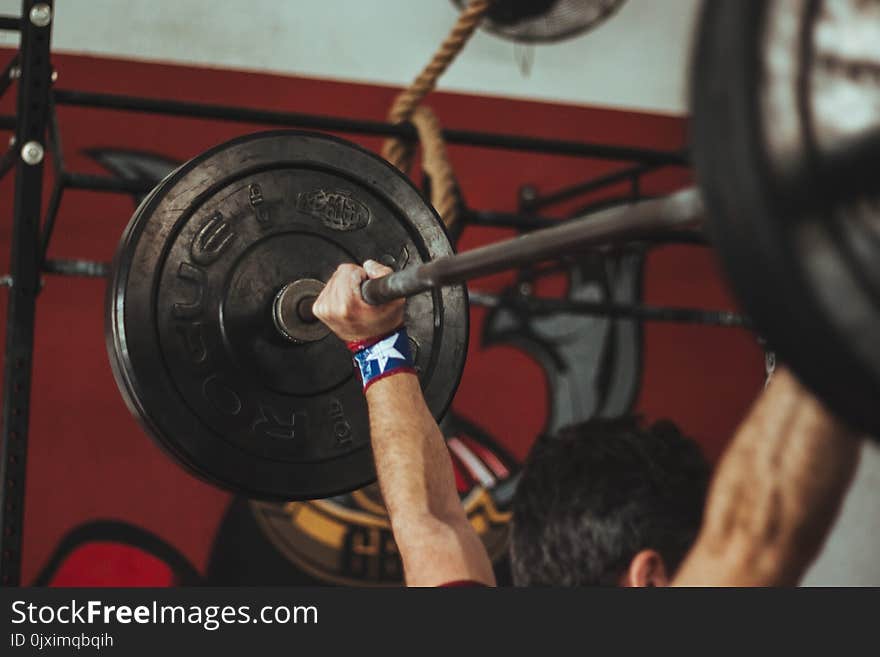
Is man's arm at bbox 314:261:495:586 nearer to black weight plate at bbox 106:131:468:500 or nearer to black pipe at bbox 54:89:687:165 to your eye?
black weight plate at bbox 106:131:468:500

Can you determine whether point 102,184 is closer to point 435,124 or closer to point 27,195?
point 27,195

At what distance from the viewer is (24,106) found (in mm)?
1910

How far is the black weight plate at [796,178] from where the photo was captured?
586 mm

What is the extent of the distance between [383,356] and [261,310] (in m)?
0.20

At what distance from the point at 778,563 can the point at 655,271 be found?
2648 mm

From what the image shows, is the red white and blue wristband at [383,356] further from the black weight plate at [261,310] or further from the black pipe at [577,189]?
the black pipe at [577,189]

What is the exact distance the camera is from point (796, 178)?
586 millimetres

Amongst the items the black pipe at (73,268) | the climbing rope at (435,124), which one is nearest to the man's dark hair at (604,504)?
the climbing rope at (435,124)

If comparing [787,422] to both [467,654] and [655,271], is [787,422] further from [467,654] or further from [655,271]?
[655,271]

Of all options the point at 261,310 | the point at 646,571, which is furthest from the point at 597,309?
the point at 261,310

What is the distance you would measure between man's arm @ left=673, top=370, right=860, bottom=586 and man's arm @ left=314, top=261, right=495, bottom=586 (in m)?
0.42

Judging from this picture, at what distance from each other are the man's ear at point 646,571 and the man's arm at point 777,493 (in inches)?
20.1

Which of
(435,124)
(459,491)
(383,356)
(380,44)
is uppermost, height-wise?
(380,44)

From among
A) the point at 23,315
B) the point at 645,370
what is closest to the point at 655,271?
the point at 645,370
